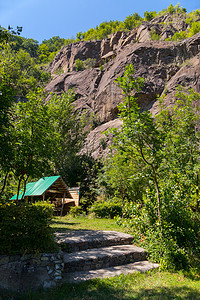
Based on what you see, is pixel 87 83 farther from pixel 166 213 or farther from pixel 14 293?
pixel 14 293

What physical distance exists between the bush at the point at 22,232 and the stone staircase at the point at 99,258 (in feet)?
2.76

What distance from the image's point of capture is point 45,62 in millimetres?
69000

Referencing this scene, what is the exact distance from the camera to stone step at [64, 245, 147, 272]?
5.16 meters

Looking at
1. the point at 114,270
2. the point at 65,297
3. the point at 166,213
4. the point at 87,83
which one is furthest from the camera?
the point at 87,83

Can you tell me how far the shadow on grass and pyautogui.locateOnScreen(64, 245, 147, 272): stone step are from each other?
691 millimetres

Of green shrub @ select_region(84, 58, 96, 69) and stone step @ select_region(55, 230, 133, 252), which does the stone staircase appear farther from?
green shrub @ select_region(84, 58, 96, 69)

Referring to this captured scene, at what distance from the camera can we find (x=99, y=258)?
5.45m

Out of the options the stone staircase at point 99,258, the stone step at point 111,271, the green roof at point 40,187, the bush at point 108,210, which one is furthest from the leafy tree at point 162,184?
the green roof at point 40,187

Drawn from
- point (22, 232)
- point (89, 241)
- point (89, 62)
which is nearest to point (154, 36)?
point (89, 62)

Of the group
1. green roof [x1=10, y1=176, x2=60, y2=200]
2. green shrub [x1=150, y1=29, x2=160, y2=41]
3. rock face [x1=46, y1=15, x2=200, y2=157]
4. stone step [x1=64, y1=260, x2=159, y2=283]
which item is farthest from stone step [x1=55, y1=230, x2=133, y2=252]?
green shrub [x1=150, y1=29, x2=160, y2=41]

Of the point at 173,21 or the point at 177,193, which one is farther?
the point at 173,21

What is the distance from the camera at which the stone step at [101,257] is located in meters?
5.16

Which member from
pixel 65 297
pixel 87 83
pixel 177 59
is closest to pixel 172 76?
pixel 177 59

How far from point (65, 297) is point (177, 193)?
12.2 feet
